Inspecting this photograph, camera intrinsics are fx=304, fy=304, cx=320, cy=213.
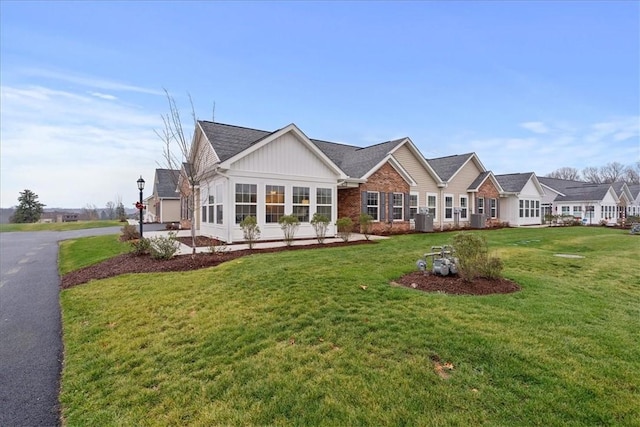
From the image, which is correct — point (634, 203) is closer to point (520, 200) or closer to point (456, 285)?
point (520, 200)

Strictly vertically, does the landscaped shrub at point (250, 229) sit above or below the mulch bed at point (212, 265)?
above

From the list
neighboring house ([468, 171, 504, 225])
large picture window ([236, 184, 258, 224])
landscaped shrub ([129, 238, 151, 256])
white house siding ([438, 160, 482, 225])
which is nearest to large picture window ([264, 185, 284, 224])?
large picture window ([236, 184, 258, 224])

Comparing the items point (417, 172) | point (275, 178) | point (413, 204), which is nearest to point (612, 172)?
point (417, 172)

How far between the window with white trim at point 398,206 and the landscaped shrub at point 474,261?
476 inches

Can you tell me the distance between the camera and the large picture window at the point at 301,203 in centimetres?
1434

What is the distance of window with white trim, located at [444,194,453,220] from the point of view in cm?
2253

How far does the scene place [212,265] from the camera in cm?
875

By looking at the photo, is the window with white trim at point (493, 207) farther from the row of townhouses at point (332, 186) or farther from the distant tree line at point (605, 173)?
the distant tree line at point (605, 173)

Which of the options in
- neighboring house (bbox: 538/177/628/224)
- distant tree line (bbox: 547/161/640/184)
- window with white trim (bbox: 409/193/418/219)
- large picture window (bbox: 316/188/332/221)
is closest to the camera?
large picture window (bbox: 316/188/332/221)

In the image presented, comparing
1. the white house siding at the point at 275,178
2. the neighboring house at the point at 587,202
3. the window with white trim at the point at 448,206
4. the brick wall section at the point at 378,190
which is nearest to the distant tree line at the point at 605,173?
the neighboring house at the point at 587,202

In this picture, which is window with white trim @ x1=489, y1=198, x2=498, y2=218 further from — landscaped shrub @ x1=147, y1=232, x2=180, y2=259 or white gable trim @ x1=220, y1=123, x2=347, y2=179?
landscaped shrub @ x1=147, y1=232, x2=180, y2=259

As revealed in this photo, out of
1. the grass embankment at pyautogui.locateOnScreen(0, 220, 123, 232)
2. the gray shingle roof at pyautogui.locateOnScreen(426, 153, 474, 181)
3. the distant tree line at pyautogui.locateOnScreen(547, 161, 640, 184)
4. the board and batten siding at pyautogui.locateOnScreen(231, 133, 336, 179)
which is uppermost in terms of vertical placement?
the distant tree line at pyautogui.locateOnScreen(547, 161, 640, 184)

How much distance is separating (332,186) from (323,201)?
950 millimetres

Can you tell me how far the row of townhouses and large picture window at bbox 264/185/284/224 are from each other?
0.15ft
